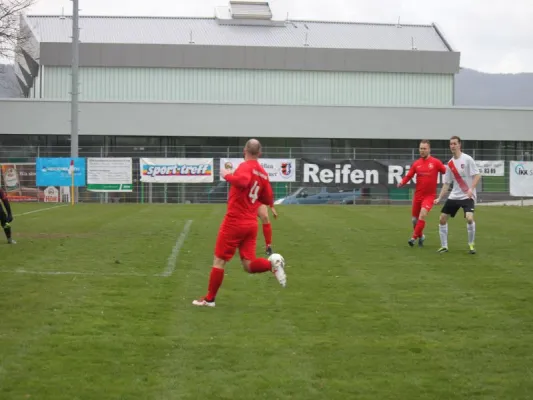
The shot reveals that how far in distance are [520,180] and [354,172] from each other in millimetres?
6817

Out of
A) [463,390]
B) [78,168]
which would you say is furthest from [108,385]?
[78,168]

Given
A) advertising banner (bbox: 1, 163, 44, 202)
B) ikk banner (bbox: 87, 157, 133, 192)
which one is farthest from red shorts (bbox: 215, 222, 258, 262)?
advertising banner (bbox: 1, 163, 44, 202)

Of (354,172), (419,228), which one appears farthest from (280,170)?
(419,228)

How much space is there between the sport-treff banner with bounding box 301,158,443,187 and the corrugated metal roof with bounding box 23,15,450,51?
47.3ft

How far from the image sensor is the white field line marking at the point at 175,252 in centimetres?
1202

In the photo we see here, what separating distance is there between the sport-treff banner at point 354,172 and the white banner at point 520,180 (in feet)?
9.83

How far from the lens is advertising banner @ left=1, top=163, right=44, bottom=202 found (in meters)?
35.1

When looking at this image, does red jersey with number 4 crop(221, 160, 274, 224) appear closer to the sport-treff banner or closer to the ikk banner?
the sport-treff banner

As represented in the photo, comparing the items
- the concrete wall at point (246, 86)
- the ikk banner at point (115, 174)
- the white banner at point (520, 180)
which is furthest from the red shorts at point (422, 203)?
the concrete wall at point (246, 86)

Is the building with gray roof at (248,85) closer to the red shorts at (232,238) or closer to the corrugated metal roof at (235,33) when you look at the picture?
the corrugated metal roof at (235,33)

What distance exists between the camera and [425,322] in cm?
844

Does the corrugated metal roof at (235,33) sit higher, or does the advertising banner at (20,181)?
the corrugated metal roof at (235,33)

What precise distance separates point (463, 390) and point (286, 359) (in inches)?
58.2

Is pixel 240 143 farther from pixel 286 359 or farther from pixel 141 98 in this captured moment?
pixel 286 359
